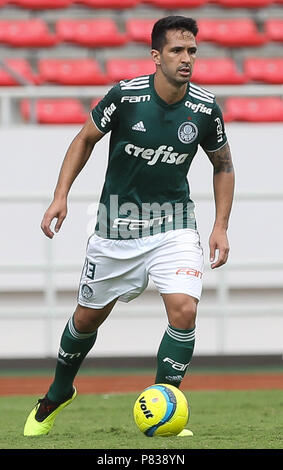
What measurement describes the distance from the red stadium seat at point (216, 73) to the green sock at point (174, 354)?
7.74 m

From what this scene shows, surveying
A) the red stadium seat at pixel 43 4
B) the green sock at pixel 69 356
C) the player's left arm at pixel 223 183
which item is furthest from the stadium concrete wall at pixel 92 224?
the player's left arm at pixel 223 183

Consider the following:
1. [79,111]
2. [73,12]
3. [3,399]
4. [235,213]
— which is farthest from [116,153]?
[73,12]

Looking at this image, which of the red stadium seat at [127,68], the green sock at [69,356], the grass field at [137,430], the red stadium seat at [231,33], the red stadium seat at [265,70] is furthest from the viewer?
the red stadium seat at [231,33]

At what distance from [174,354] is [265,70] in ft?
27.8

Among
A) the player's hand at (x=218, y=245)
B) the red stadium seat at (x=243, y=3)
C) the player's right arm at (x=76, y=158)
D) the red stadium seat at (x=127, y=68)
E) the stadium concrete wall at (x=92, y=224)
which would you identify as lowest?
the stadium concrete wall at (x=92, y=224)

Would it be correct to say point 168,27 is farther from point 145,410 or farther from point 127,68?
point 127,68

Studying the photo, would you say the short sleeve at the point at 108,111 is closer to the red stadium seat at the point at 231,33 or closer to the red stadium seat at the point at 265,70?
the red stadium seat at the point at 265,70

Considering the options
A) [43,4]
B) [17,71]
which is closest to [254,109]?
[17,71]

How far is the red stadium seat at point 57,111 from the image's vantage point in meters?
12.1

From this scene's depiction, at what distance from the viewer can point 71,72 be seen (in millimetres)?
12867

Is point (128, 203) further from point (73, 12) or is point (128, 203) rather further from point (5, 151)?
point (73, 12)

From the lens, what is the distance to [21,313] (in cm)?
968

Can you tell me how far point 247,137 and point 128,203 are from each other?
215 inches

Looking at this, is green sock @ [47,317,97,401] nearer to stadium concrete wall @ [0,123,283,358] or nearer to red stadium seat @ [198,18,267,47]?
stadium concrete wall @ [0,123,283,358]
